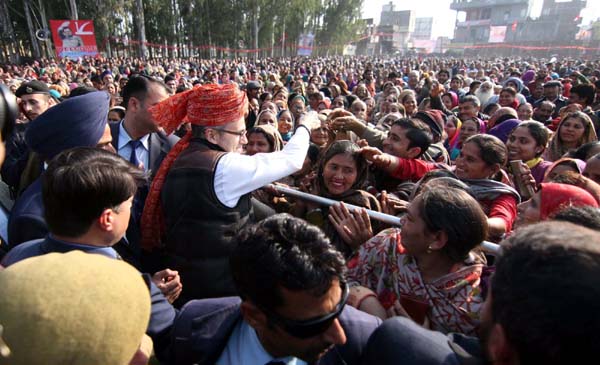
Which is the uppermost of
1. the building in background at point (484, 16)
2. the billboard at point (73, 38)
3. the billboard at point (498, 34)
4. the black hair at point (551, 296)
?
the building in background at point (484, 16)

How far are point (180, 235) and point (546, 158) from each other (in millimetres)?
4597

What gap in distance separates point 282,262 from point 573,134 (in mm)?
4633

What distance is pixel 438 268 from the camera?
166cm

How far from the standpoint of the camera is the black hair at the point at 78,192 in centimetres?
143

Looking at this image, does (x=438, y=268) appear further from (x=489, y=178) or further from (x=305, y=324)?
(x=489, y=178)

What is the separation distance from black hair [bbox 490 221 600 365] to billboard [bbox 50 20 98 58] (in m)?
23.7

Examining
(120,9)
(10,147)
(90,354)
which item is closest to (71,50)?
(120,9)

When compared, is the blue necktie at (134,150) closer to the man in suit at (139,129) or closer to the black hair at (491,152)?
the man in suit at (139,129)

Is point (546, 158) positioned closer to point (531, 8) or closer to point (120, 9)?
point (120, 9)

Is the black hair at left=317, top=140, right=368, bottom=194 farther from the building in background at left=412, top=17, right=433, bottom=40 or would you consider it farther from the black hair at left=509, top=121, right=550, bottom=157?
the building in background at left=412, top=17, right=433, bottom=40

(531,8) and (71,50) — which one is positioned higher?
(531,8)

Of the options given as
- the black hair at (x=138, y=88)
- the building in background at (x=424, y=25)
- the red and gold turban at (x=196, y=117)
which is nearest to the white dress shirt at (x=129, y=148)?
the black hair at (x=138, y=88)

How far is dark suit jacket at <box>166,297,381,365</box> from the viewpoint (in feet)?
4.06

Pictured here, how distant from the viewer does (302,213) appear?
2.61m
